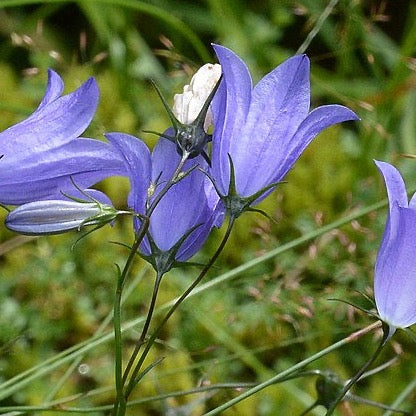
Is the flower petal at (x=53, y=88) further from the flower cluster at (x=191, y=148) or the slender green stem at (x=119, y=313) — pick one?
the slender green stem at (x=119, y=313)

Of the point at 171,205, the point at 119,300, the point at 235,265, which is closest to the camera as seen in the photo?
the point at 119,300

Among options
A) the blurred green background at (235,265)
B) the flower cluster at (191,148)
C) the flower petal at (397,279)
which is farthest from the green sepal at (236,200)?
the blurred green background at (235,265)

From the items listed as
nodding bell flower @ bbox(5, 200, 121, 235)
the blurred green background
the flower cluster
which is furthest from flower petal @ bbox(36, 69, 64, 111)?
the blurred green background

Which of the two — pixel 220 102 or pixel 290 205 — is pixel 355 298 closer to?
pixel 290 205

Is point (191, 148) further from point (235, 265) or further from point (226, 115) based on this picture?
point (235, 265)

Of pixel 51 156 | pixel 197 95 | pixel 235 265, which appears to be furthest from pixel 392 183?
pixel 235 265

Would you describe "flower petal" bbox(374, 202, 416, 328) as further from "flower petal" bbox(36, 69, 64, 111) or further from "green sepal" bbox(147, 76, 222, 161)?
"flower petal" bbox(36, 69, 64, 111)

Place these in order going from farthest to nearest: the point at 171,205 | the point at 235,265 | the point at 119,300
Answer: the point at 235,265, the point at 171,205, the point at 119,300
